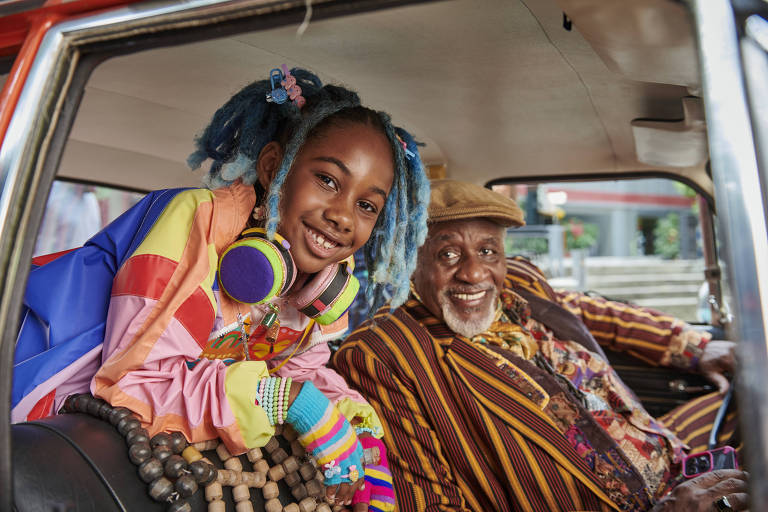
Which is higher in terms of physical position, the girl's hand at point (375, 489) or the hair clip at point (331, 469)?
the hair clip at point (331, 469)

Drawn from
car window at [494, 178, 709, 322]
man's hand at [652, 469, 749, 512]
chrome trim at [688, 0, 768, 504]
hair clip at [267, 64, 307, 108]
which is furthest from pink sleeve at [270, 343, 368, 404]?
car window at [494, 178, 709, 322]

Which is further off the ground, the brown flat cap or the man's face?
the brown flat cap

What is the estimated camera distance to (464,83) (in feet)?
7.51

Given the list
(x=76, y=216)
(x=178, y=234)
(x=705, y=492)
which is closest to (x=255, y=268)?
(x=178, y=234)

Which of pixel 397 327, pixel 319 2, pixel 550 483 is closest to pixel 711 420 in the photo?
pixel 550 483

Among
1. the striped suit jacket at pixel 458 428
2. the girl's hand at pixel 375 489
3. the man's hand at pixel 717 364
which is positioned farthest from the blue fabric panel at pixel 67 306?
the man's hand at pixel 717 364

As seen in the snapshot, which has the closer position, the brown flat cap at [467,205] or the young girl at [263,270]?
the young girl at [263,270]

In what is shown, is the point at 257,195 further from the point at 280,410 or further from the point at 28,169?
the point at 28,169

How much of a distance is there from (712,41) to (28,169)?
0.99m

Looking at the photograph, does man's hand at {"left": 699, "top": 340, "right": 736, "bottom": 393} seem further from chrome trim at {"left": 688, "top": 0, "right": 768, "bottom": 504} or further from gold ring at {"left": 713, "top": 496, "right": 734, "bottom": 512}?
chrome trim at {"left": 688, "top": 0, "right": 768, "bottom": 504}

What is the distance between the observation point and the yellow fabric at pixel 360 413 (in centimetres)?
186

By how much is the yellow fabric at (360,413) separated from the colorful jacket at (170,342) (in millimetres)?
415

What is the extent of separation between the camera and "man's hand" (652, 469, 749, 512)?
5.59ft

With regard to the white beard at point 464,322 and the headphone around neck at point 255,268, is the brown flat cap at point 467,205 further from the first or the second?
the headphone around neck at point 255,268
